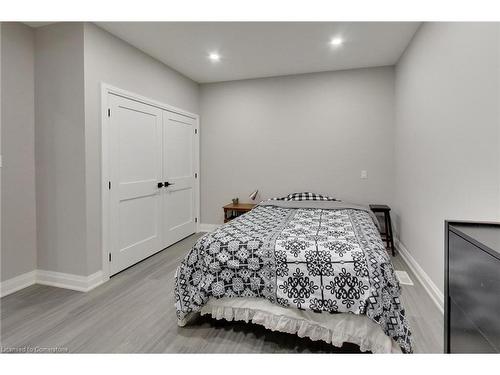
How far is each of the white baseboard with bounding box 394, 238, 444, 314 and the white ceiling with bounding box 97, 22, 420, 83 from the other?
234 cm

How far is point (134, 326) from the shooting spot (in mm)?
1915

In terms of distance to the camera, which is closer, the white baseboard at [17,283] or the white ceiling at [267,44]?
the white baseboard at [17,283]

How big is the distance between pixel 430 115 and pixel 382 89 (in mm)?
1503

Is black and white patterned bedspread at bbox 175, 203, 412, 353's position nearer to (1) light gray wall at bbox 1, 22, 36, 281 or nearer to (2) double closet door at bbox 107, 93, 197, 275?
(2) double closet door at bbox 107, 93, 197, 275

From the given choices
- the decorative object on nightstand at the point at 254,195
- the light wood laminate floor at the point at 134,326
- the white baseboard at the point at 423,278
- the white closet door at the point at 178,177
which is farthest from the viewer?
the decorative object on nightstand at the point at 254,195

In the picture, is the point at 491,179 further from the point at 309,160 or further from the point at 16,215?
the point at 16,215

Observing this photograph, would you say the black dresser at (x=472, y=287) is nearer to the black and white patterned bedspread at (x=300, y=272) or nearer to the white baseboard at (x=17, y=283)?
the black and white patterned bedspread at (x=300, y=272)

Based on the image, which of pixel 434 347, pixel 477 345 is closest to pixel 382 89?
pixel 434 347

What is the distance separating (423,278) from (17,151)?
3.93 meters

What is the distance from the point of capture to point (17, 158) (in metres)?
2.50

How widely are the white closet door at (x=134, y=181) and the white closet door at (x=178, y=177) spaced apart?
0.15 m

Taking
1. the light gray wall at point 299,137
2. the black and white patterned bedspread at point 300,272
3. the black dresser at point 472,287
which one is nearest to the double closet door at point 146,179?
the light gray wall at point 299,137

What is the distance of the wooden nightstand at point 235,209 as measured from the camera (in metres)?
3.93
